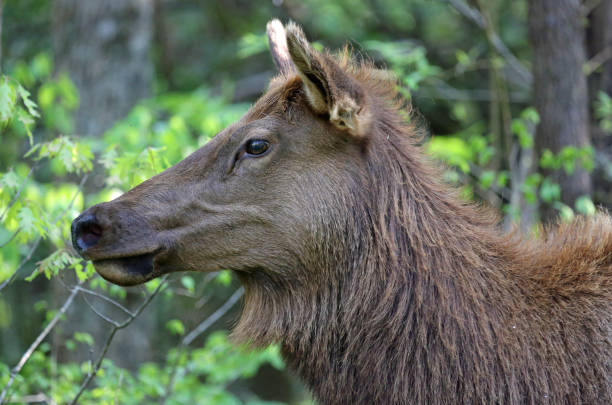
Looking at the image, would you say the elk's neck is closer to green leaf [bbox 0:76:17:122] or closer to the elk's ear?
the elk's ear

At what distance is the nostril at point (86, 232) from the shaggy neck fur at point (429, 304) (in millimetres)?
850

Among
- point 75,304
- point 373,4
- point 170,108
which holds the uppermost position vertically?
point 373,4

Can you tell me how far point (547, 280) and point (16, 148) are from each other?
29.4ft

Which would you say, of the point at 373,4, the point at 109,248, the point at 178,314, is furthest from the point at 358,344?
the point at 178,314

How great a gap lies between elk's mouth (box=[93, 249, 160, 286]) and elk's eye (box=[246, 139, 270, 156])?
2.44 ft

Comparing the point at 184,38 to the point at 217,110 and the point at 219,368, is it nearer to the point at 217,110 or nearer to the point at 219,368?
the point at 217,110

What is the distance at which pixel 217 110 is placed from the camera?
23.6 ft

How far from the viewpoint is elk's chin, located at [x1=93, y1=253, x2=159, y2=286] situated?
3.62 meters

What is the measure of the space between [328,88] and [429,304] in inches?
49.1

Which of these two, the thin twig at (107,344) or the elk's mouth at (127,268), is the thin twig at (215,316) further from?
the elk's mouth at (127,268)

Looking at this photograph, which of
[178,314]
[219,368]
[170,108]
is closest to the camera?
[219,368]

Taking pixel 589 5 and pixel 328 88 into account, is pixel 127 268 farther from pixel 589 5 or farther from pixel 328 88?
pixel 589 5

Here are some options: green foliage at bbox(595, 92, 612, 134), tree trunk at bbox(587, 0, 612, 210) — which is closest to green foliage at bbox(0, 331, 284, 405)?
tree trunk at bbox(587, 0, 612, 210)

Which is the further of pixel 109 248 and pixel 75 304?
pixel 75 304
